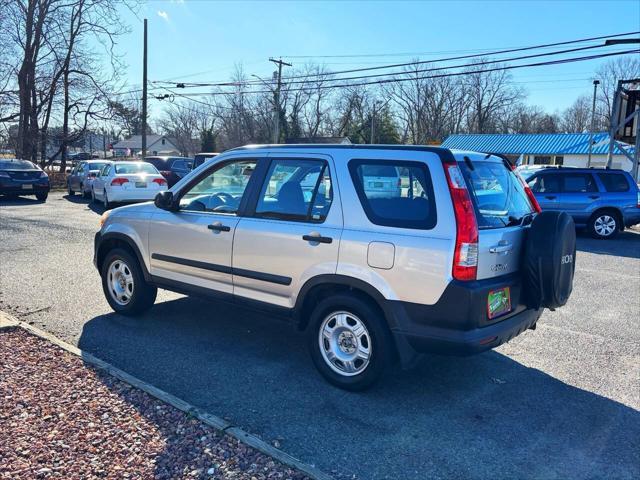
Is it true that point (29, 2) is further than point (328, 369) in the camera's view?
Yes

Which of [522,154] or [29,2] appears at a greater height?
[29,2]

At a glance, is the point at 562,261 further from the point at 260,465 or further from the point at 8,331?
the point at 8,331

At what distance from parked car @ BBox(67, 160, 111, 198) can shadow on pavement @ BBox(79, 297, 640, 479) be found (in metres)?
16.0

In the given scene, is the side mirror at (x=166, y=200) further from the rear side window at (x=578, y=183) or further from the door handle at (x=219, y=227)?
the rear side window at (x=578, y=183)

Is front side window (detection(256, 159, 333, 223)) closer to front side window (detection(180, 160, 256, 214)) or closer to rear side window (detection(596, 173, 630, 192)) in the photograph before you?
front side window (detection(180, 160, 256, 214))

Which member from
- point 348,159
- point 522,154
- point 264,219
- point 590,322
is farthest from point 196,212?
point 522,154

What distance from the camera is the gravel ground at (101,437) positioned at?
9.59 feet

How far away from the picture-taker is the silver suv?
360cm

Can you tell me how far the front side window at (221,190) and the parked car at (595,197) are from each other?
35.4 ft

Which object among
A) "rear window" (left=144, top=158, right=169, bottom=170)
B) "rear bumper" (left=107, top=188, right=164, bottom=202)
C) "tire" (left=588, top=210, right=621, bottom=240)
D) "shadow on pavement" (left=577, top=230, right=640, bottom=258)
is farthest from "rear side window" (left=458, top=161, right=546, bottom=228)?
"rear window" (left=144, top=158, right=169, bottom=170)

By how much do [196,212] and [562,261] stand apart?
3157 mm

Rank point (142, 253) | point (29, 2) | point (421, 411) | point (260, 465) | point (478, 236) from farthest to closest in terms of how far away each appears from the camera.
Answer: point (29, 2) < point (142, 253) < point (421, 411) < point (478, 236) < point (260, 465)

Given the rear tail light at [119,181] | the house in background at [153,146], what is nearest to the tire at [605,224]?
the rear tail light at [119,181]

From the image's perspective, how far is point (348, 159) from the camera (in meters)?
4.12
